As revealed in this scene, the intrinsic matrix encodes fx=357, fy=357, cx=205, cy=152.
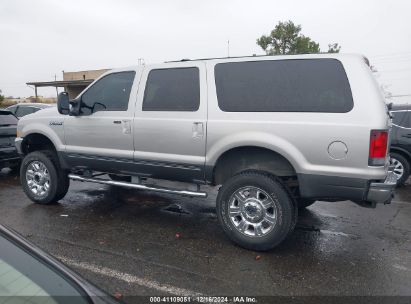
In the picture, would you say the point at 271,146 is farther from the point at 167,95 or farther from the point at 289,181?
the point at 167,95

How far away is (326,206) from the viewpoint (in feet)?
19.2

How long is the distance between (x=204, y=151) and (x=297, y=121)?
3.78ft

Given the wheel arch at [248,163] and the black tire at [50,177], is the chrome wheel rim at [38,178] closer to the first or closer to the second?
the black tire at [50,177]

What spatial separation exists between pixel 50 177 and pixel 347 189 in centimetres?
424

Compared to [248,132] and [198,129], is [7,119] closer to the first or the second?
[198,129]

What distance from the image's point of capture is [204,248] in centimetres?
406

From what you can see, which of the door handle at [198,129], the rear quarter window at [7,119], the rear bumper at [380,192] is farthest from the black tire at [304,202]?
the rear quarter window at [7,119]

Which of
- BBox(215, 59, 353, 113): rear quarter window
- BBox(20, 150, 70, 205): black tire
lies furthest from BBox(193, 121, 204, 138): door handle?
BBox(20, 150, 70, 205): black tire

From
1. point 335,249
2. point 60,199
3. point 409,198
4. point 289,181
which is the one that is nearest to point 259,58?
point 289,181

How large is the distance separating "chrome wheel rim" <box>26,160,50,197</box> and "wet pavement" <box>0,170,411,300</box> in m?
0.25

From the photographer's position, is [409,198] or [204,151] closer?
[204,151]

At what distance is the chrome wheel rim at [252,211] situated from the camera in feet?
12.9

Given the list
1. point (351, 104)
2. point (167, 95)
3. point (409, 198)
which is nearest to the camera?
point (351, 104)

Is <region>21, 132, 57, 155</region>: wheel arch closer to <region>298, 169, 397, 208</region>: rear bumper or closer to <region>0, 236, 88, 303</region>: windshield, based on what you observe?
<region>298, 169, 397, 208</region>: rear bumper
